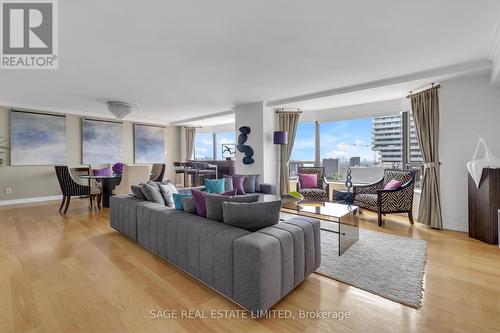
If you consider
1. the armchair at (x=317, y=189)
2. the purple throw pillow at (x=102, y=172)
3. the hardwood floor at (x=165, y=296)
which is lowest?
the hardwood floor at (x=165, y=296)

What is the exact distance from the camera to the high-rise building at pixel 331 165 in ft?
20.6

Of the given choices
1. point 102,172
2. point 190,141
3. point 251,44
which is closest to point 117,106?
point 102,172

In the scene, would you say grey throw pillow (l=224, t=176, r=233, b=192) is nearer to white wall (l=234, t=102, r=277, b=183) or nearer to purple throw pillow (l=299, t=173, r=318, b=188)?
white wall (l=234, t=102, r=277, b=183)

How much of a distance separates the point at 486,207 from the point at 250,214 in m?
3.42

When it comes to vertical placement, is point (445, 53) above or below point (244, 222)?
above

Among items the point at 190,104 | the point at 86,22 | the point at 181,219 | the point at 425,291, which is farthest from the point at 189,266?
the point at 190,104

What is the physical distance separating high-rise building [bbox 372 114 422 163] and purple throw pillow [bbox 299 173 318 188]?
1.72 m

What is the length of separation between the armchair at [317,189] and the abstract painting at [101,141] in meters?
5.87

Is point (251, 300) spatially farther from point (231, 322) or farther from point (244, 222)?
point (244, 222)

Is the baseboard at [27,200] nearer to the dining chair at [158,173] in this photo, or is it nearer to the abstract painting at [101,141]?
the abstract painting at [101,141]

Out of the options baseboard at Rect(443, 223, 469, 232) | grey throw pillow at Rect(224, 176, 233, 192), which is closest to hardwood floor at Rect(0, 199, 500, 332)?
baseboard at Rect(443, 223, 469, 232)

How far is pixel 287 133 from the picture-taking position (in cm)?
583

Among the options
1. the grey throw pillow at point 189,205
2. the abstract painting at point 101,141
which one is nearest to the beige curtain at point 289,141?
the grey throw pillow at point 189,205

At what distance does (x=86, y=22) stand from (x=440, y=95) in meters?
5.12
